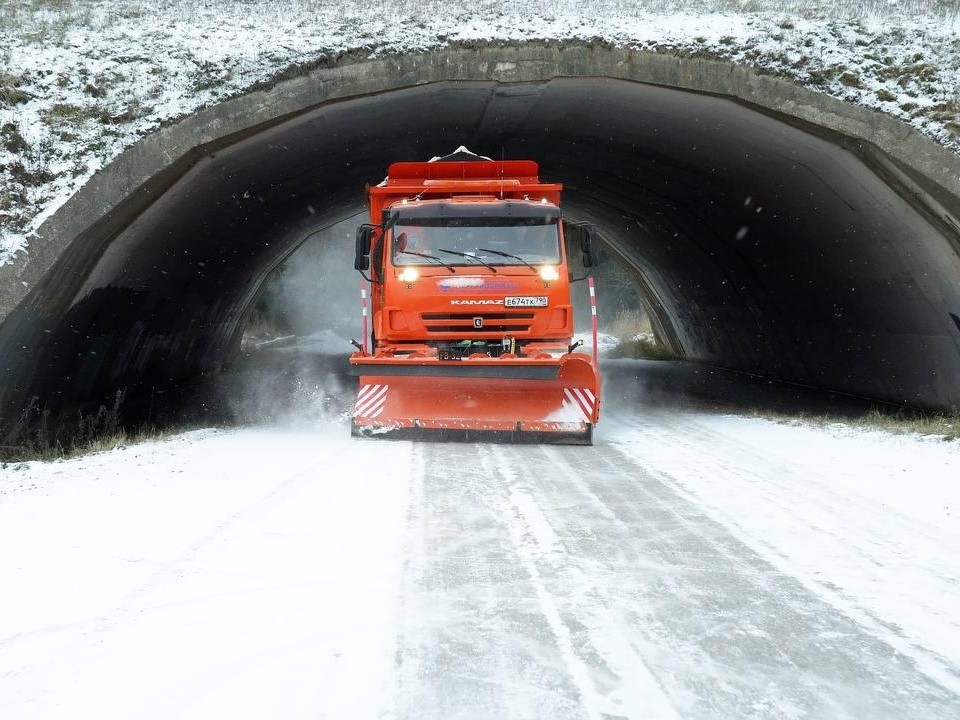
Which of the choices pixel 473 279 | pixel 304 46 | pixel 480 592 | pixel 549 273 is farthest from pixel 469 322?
pixel 480 592

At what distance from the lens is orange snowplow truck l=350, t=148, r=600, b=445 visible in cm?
918

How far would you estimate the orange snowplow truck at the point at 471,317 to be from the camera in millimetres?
9180

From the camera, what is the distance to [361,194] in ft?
55.6

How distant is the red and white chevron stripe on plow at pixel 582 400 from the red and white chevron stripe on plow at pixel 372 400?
Answer: 75.2 inches

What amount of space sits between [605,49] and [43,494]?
7877mm

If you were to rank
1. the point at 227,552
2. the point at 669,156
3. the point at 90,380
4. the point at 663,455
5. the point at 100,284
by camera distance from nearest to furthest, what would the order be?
the point at 227,552 < the point at 663,455 < the point at 100,284 < the point at 90,380 < the point at 669,156

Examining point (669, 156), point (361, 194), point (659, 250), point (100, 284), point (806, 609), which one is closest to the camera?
point (806, 609)

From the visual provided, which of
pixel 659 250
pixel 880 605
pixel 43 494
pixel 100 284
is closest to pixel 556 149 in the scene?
pixel 659 250

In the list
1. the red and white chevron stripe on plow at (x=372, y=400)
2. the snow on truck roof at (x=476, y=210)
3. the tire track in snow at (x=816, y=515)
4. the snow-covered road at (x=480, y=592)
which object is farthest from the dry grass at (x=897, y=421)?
the red and white chevron stripe on plow at (x=372, y=400)

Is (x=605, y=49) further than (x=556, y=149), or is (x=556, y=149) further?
(x=556, y=149)

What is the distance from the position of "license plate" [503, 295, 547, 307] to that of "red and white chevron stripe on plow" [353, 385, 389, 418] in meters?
1.67

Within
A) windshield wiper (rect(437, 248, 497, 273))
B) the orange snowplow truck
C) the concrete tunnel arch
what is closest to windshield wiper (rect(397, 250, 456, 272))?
the orange snowplow truck

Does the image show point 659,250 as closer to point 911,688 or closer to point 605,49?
point 605,49

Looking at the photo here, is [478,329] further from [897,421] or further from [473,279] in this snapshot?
[897,421]
